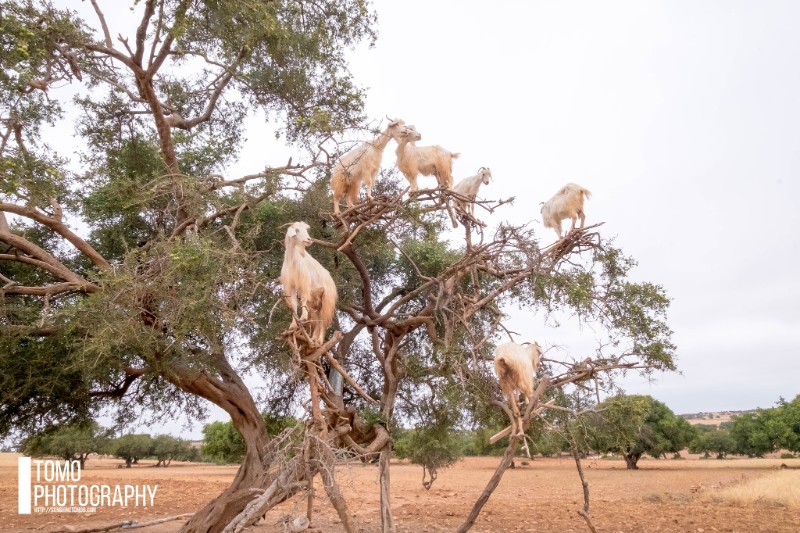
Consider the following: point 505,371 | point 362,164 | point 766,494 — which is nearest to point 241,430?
point 362,164

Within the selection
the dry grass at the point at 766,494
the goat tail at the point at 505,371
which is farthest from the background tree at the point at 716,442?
the goat tail at the point at 505,371

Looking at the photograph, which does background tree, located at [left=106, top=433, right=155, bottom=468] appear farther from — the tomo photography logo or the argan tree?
the argan tree

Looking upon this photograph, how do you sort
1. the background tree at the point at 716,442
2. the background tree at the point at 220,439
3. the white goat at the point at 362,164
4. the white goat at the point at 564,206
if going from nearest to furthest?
1. the white goat at the point at 362,164
2. the white goat at the point at 564,206
3. the background tree at the point at 220,439
4. the background tree at the point at 716,442

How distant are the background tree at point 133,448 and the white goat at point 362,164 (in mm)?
41268

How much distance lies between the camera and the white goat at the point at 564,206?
755cm

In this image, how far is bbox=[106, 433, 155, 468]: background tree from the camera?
42.4 metres

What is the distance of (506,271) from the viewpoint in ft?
25.9

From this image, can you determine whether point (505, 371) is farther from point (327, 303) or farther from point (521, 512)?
point (521, 512)

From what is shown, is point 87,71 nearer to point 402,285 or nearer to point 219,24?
point 219,24

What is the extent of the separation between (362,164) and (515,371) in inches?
118

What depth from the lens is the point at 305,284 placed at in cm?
534

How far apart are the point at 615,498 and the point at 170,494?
45.7ft

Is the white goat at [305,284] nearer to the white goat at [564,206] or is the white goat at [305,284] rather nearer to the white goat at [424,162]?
the white goat at [424,162]

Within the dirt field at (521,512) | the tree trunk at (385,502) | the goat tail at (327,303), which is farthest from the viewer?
the dirt field at (521,512)
